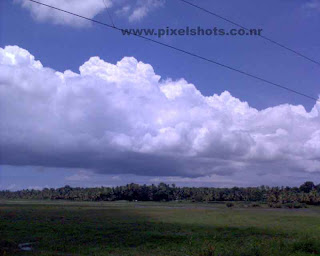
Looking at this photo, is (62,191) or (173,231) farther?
(62,191)

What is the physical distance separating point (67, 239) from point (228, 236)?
13949 millimetres

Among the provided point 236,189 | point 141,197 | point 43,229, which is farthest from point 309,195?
point 43,229

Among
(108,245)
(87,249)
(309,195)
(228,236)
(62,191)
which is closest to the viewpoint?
(87,249)

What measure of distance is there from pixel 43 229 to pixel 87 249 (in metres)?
13.2

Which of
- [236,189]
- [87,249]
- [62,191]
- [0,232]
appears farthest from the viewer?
[62,191]

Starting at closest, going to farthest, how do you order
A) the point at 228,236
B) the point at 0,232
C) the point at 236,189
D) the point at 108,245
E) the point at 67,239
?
the point at 108,245 < the point at 67,239 < the point at 228,236 < the point at 0,232 < the point at 236,189

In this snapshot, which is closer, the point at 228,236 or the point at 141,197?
the point at 228,236

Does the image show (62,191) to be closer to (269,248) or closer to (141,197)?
(141,197)

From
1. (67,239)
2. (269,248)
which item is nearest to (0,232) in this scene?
(67,239)

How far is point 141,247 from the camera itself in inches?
1098

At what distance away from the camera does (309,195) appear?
11394cm

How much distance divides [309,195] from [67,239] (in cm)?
9865

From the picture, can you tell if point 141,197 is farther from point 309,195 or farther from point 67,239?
point 67,239

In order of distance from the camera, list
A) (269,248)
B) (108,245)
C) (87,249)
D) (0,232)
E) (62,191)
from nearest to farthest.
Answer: (269,248) → (87,249) → (108,245) → (0,232) → (62,191)
